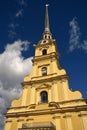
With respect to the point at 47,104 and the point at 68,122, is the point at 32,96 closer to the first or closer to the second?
the point at 47,104

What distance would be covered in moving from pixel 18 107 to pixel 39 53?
10159 mm

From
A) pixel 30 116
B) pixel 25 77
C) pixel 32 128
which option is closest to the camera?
pixel 32 128

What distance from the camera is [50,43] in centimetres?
2777

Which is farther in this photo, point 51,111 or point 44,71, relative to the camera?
point 44,71

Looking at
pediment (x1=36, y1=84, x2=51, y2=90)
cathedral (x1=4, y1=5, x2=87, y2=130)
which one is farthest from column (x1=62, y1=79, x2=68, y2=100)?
pediment (x1=36, y1=84, x2=51, y2=90)

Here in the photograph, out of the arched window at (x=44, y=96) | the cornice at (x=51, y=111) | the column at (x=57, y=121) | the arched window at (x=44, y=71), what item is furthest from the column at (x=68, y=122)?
the arched window at (x=44, y=71)

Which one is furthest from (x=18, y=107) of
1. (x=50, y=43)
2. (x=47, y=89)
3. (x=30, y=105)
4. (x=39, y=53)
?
(x=50, y=43)

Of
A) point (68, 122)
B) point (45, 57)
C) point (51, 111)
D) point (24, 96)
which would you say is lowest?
point (68, 122)

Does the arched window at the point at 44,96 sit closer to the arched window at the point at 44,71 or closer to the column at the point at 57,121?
the column at the point at 57,121

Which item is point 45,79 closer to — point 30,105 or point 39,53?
point 30,105

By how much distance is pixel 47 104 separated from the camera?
62.7 ft

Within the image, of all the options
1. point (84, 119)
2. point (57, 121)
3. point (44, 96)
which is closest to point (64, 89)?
point (44, 96)

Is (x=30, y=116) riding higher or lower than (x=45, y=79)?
lower

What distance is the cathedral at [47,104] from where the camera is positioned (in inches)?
670
